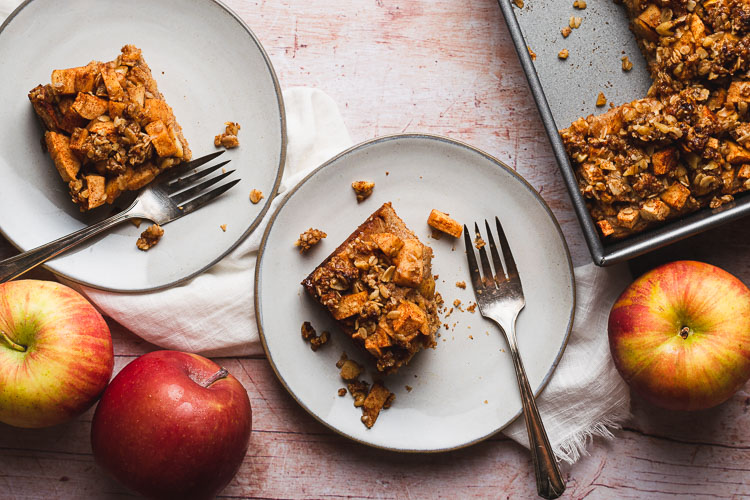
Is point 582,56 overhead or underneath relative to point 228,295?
overhead

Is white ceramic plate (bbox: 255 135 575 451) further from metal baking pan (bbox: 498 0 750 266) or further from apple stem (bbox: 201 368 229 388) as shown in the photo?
metal baking pan (bbox: 498 0 750 266)

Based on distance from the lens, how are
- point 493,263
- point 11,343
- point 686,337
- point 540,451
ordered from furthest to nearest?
point 493,263, point 540,451, point 686,337, point 11,343

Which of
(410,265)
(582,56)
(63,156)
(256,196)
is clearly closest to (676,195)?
(582,56)

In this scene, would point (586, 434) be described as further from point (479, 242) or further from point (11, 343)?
point (11, 343)

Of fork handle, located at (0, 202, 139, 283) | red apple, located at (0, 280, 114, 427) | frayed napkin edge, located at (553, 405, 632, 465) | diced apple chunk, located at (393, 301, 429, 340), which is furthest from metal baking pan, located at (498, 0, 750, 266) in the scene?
red apple, located at (0, 280, 114, 427)

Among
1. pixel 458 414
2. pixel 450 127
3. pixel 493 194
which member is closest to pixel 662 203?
pixel 493 194

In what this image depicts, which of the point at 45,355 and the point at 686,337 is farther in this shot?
the point at 686,337
